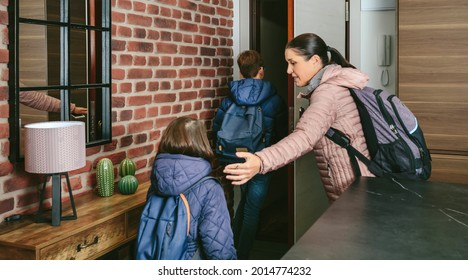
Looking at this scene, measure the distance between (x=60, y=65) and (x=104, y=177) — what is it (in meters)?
0.59

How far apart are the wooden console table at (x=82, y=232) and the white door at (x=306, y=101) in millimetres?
1502

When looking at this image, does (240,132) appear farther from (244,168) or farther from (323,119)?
(244,168)

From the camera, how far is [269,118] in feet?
12.1

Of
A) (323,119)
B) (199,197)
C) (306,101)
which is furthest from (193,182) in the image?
(306,101)

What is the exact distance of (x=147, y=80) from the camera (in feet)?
10.5

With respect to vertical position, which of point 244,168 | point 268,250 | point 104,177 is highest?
point 244,168

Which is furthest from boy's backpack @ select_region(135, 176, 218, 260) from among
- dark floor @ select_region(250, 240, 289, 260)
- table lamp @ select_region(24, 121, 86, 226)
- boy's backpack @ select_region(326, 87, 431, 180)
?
dark floor @ select_region(250, 240, 289, 260)

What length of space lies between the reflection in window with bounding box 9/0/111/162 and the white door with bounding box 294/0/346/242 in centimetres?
150

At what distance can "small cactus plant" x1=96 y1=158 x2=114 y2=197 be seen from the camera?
262 cm

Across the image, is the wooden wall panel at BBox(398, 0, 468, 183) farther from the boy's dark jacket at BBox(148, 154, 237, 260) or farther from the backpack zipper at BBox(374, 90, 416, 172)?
the boy's dark jacket at BBox(148, 154, 237, 260)

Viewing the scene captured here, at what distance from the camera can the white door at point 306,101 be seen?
374 cm

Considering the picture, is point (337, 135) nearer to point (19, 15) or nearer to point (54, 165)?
point (54, 165)

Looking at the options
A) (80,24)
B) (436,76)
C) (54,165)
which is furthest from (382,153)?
(80,24)

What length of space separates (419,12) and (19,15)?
7.71 feet
